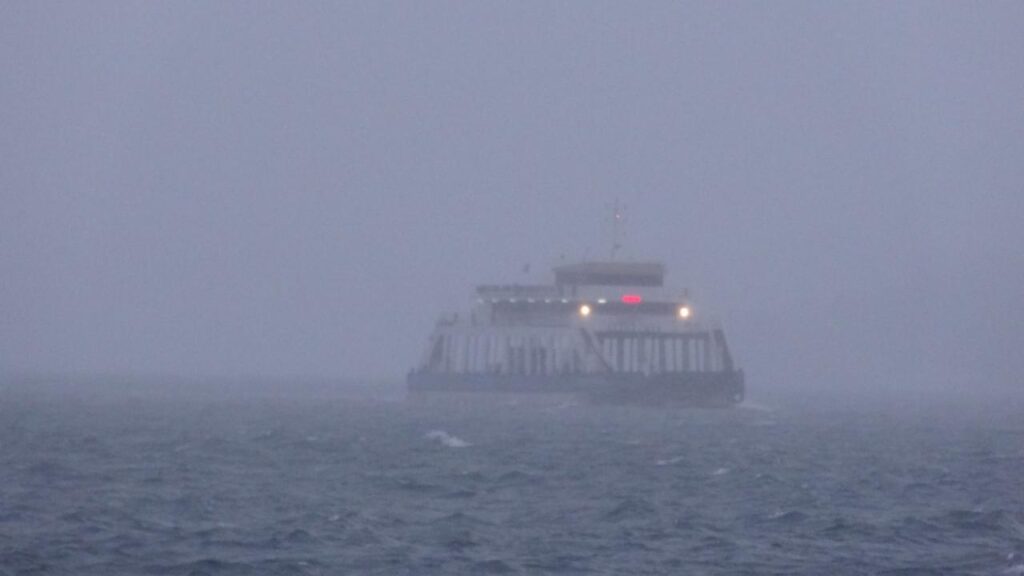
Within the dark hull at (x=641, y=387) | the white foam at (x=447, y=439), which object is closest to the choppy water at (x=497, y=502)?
the white foam at (x=447, y=439)

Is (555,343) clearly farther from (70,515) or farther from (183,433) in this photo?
(70,515)

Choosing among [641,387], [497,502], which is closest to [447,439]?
[497,502]

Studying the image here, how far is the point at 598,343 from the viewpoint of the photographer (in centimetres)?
9444

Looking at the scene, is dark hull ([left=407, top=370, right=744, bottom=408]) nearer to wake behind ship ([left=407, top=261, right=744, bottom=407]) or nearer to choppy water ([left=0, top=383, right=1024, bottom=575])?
wake behind ship ([left=407, top=261, right=744, bottom=407])

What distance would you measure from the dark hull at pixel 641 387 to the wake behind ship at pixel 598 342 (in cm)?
5

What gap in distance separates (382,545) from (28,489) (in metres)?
10.0

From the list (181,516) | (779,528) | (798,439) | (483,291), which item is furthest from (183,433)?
(483,291)

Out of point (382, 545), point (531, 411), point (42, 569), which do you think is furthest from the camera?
point (531, 411)

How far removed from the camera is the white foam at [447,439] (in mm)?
51812

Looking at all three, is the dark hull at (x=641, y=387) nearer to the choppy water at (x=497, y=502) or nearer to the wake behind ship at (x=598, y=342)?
the wake behind ship at (x=598, y=342)

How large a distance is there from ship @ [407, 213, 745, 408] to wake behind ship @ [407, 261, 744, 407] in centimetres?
5

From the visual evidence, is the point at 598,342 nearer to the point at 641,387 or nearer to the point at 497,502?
the point at 641,387

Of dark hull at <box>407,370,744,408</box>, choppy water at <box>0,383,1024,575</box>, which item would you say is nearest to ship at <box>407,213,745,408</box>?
dark hull at <box>407,370,744,408</box>

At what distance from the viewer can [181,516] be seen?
101 ft
